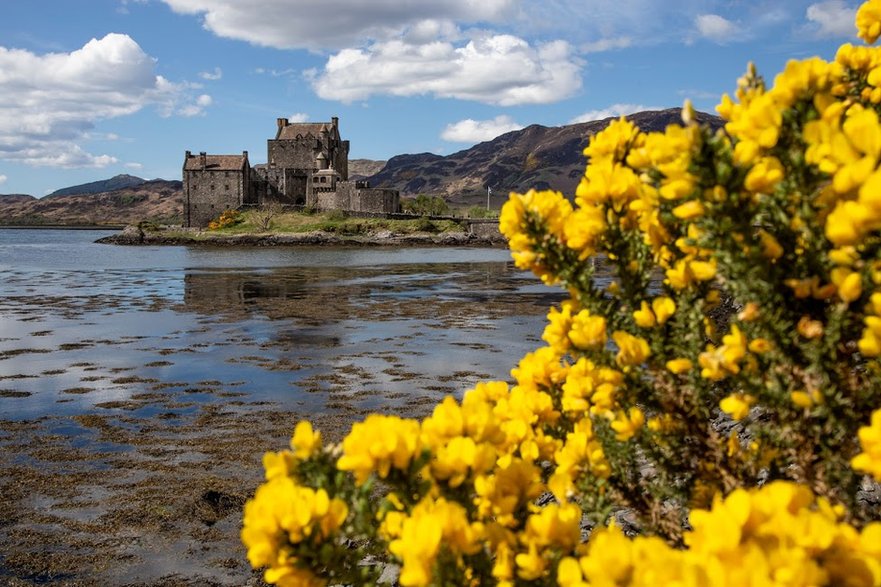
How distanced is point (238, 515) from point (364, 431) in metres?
5.98

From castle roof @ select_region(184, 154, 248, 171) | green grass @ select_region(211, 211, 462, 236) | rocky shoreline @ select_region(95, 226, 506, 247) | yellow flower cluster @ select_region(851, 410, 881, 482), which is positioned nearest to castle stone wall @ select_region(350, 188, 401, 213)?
green grass @ select_region(211, 211, 462, 236)

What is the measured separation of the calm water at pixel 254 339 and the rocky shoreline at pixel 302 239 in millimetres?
36187

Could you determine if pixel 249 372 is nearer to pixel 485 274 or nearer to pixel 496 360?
pixel 496 360

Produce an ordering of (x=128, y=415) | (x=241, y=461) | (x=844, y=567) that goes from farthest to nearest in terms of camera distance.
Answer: (x=128, y=415)
(x=241, y=461)
(x=844, y=567)

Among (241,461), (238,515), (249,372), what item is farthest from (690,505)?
(249,372)

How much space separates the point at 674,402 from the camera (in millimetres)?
2258

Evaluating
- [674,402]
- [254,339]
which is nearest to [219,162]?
[254,339]

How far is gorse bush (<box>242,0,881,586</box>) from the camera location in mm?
1400

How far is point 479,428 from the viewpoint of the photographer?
182 cm

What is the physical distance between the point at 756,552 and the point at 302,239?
73327mm

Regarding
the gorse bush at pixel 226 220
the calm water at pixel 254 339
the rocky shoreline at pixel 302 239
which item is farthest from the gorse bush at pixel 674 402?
the gorse bush at pixel 226 220

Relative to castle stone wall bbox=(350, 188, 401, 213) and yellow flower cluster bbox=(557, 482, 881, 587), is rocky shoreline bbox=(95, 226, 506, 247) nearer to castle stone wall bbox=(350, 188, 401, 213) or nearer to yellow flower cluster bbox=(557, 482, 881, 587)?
castle stone wall bbox=(350, 188, 401, 213)

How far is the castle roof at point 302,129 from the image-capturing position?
9069 centimetres

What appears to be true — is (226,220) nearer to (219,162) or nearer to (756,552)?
(219,162)
